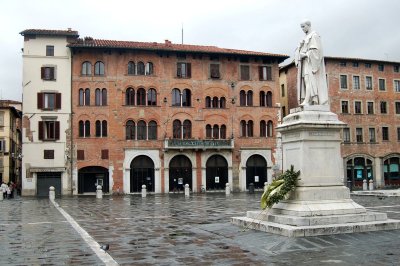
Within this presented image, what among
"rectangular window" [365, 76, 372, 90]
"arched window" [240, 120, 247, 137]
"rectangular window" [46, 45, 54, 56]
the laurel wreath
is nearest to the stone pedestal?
the laurel wreath

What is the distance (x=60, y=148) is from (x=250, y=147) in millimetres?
18802

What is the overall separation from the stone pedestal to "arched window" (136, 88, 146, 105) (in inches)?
1414

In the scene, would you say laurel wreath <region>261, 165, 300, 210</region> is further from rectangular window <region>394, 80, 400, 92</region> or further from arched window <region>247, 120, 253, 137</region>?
rectangular window <region>394, 80, 400, 92</region>

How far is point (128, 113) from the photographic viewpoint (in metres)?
47.3

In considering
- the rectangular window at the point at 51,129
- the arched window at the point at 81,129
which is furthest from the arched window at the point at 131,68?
the rectangular window at the point at 51,129

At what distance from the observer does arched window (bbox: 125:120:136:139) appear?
4728cm

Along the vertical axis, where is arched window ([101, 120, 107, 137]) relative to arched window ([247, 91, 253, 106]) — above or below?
below

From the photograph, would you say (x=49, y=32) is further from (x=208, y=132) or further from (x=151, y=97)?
(x=208, y=132)

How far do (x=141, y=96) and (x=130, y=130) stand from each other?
11.7ft

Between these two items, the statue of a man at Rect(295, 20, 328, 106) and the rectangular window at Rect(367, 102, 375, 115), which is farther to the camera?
the rectangular window at Rect(367, 102, 375, 115)

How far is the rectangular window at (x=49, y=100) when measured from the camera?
45.9 meters

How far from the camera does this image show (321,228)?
36.1ft

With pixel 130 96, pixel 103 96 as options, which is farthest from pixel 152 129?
pixel 103 96

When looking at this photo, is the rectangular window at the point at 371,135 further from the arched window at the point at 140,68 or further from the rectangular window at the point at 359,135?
the arched window at the point at 140,68
